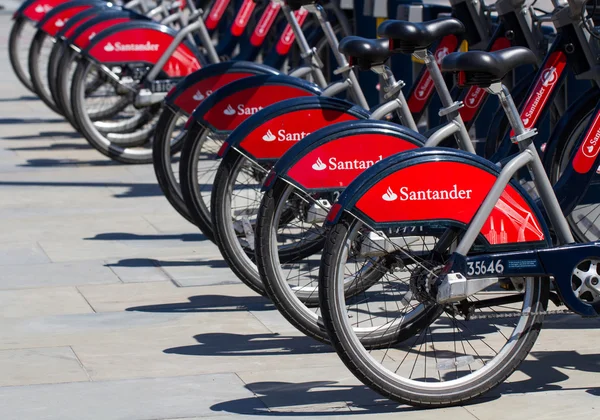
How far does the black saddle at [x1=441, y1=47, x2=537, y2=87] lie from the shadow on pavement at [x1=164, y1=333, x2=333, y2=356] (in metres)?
1.44

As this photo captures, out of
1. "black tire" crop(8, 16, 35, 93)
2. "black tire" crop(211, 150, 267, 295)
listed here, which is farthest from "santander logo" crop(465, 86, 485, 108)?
"black tire" crop(8, 16, 35, 93)

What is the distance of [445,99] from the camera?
5480 millimetres

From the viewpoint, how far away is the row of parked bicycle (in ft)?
15.9

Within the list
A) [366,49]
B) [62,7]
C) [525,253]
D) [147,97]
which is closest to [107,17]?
[147,97]

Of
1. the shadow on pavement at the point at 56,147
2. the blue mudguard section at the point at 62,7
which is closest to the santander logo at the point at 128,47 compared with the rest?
the shadow on pavement at the point at 56,147

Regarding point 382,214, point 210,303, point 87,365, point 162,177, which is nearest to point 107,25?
point 162,177

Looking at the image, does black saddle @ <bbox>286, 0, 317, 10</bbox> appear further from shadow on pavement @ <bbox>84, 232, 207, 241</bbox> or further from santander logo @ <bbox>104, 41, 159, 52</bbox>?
santander logo @ <bbox>104, 41, 159, 52</bbox>

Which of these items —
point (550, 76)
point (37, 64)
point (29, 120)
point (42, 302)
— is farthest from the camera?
point (29, 120)

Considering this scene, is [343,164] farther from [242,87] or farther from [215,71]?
[215,71]

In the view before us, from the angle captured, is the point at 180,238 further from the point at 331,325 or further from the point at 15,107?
the point at 15,107

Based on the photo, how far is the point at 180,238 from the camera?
8219 millimetres

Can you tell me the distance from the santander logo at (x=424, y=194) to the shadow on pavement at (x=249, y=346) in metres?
1.12

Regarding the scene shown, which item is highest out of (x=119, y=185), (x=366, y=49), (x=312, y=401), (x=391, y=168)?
(x=366, y=49)

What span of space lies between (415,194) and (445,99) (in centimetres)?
77
